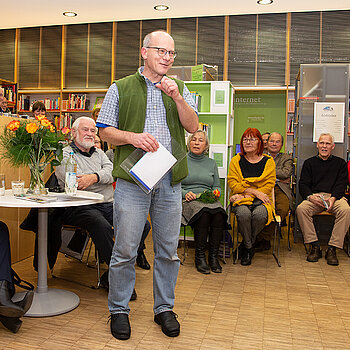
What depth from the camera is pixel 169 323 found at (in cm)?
251

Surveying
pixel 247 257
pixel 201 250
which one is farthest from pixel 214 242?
pixel 247 257

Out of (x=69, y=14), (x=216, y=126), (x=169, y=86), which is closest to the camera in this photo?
(x=169, y=86)

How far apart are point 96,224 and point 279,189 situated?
8.43ft

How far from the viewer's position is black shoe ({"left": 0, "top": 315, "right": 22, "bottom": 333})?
2457 mm

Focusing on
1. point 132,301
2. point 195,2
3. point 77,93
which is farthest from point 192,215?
point 77,93

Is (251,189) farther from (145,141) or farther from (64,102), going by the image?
(64,102)

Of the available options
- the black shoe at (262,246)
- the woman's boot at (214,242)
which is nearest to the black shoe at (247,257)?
the woman's boot at (214,242)

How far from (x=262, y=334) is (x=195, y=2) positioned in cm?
539

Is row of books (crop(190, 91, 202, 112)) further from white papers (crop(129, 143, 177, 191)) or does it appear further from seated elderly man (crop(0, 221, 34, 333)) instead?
seated elderly man (crop(0, 221, 34, 333))

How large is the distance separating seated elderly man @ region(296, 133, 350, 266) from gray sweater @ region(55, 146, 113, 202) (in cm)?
214

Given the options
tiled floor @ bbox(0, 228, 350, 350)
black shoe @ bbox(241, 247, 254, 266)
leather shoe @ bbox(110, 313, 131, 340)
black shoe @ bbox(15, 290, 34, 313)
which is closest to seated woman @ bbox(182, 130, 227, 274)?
tiled floor @ bbox(0, 228, 350, 350)

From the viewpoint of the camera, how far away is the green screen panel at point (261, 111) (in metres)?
7.31

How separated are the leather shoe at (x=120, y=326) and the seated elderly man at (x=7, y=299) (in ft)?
1.63

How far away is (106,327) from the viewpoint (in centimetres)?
259
